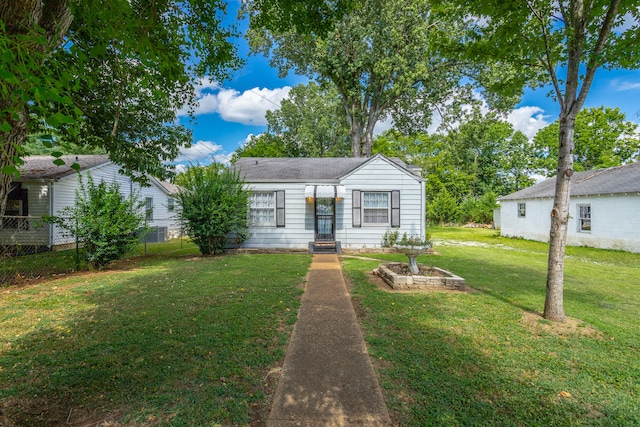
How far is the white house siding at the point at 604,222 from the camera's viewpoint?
11.2m

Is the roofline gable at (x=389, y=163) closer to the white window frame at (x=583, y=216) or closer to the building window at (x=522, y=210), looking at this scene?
the white window frame at (x=583, y=216)

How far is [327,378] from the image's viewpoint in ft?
8.96

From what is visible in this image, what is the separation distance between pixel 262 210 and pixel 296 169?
2.56 meters

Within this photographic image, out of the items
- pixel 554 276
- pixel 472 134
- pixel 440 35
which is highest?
pixel 472 134

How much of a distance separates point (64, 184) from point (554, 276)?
17882 mm

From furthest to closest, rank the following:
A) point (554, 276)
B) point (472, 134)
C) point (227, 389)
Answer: point (472, 134)
point (554, 276)
point (227, 389)

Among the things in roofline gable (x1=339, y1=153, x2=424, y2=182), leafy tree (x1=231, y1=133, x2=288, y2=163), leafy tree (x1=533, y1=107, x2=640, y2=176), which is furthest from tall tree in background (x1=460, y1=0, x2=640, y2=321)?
leafy tree (x1=533, y1=107, x2=640, y2=176)

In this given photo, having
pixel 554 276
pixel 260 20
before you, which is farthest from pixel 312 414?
pixel 260 20

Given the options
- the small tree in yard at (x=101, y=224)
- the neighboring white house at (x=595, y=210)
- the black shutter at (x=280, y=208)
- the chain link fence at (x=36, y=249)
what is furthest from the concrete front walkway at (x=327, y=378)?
the neighboring white house at (x=595, y=210)

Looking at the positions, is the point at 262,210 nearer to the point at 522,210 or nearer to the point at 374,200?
the point at 374,200

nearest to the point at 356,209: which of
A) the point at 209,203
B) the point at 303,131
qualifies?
the point at 209,203

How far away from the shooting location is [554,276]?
13.7 feet

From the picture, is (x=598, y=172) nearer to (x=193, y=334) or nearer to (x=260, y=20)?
(x=260, y=20)

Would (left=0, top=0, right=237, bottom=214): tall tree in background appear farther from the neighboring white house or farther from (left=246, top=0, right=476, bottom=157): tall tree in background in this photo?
the neighboring white house
